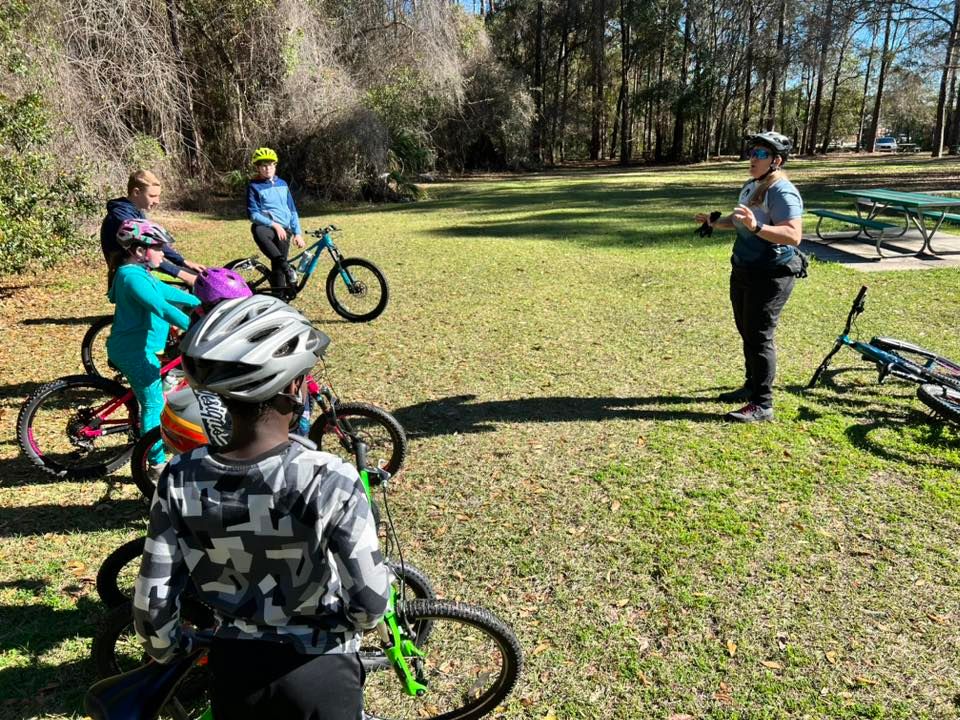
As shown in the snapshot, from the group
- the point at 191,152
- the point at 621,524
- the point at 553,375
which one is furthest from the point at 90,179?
the point at 621,524

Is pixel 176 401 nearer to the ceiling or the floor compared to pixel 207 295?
nearer to the floor

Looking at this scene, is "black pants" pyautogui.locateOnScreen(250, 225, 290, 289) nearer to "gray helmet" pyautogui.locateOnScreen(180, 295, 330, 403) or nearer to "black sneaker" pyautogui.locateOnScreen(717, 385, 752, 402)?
"black sneaker" pyautogui.locateOnScreen(717, 385, 752, 402)

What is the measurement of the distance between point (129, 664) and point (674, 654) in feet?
7.57

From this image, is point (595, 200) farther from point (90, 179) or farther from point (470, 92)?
point (470, 92)

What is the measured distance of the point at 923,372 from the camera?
4.96 metres

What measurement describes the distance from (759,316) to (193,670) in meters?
4.16

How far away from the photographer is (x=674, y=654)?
2.90 m

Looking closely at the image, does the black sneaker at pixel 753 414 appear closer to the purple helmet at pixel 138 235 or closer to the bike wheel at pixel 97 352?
the purple helmet at pixel 138 235

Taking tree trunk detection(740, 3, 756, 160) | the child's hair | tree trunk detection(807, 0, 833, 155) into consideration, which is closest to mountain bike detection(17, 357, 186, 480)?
the child's hair

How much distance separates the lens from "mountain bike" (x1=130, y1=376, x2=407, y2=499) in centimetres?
309

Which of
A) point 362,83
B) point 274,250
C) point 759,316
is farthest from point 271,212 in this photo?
point 362,83

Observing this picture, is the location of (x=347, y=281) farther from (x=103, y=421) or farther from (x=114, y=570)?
(x=114, y=570)

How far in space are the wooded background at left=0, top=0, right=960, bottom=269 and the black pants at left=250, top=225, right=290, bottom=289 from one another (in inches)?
121

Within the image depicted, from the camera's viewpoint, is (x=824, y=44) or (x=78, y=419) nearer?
(x=78, y=419)
